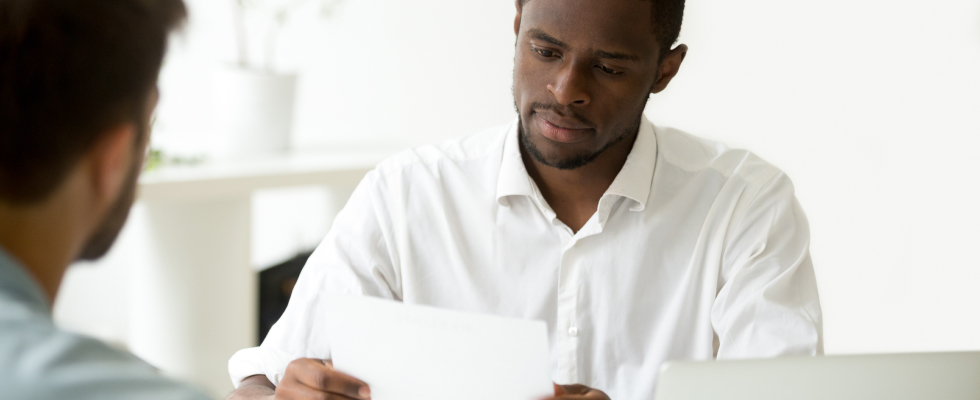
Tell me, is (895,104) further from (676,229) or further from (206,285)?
(206,285)

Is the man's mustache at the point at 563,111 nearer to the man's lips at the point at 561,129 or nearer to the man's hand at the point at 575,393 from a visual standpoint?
the man's lips at the point at 561,129

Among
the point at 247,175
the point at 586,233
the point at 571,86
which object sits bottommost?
the point at 247,175

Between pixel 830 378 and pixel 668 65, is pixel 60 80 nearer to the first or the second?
pixel 830 378

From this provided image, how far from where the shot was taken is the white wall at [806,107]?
2.60 m

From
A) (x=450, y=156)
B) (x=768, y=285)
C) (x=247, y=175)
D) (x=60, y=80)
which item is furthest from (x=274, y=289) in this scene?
(x=60, y=80)

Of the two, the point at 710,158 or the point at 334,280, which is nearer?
the point at 334,280

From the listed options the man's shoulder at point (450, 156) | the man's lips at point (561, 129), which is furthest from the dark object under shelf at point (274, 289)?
the man's lips at point (561, 129)

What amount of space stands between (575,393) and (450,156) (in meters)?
0.52

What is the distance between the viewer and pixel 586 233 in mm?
1335

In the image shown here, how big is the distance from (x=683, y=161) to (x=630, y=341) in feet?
1.01

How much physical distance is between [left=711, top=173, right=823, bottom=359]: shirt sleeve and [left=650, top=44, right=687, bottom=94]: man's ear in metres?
0.23

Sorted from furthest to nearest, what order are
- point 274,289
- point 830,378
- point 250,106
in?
point 274,289 < point 250,106 < point 830,378

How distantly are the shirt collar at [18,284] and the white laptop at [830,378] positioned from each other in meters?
0.51

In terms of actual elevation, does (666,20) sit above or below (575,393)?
above
